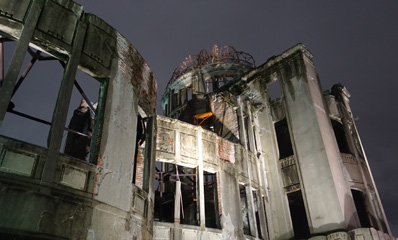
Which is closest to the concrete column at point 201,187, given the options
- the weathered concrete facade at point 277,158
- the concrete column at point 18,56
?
the weathered concrete facade at point 277,158

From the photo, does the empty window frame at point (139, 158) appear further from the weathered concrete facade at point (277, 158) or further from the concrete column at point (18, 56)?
the concrete column at point (18, 56)

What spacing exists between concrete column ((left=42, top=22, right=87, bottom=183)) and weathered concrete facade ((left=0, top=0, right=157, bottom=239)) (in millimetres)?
20

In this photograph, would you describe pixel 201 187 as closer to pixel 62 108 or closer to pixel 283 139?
pixel 62 108

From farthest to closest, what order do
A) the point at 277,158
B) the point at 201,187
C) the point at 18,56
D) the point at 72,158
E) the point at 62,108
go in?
the point at 277,158, the point at 201,187, the point at 62,108, the point at 72,158, the point at 18,56

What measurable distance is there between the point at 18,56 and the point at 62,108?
1.35m

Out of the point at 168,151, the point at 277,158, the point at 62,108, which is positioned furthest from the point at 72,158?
the point at 277,158

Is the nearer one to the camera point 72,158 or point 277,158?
point 72,158

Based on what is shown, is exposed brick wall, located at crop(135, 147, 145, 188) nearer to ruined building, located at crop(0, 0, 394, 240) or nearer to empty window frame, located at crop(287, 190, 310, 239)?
ruined building, located at crop(0, 0, 394, 240)

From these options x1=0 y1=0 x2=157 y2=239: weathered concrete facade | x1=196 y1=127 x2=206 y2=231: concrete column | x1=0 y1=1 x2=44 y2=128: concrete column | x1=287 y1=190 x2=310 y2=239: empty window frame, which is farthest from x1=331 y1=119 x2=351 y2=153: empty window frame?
x1=0 y1=1 x2=44 y2=128: concrete column

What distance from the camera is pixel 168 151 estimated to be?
11.9m

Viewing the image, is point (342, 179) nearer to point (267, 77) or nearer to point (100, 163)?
point (267, 77)

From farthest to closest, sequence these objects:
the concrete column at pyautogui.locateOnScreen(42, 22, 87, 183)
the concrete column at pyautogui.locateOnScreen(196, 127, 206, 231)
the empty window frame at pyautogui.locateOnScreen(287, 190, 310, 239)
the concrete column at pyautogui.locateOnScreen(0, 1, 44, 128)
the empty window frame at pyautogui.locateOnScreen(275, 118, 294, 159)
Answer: the empty window frame at pyautogui.locateOnScreen(275, 118, 294, 159)
the empty window frame at pyautogui.locateOnScreen(287, 190, 310, 239)
the concrete column at pyautogui.locateOnScreen(196, 127, 206, 231)
the concrete column at pyautogui.locateOnScreen(42, 22, 87, 183)
the concrete column at pyautogui.locateOnScreen(0, 1, 44, 128)

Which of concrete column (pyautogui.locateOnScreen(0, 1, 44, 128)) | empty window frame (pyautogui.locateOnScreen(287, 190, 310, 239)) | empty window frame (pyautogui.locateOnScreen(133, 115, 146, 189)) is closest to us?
concrete column (pyautogui.locateOnScreen(0, 1, 44, 128))

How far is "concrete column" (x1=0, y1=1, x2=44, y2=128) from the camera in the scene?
546 centimetres
